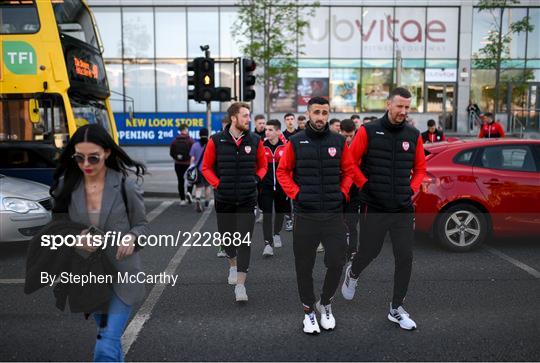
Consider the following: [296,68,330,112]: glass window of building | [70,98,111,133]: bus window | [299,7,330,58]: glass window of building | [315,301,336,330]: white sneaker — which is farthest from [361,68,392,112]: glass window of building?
[315,301,336,330]: white sneaker

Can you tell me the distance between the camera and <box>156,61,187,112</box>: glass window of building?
24438 mm

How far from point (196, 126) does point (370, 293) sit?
19.9 m

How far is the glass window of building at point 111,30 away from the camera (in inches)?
949

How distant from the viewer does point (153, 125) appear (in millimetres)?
24125

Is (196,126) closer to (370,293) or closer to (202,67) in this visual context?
(202,67)

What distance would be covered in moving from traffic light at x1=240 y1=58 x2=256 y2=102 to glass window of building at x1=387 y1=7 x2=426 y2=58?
1504 centimetres

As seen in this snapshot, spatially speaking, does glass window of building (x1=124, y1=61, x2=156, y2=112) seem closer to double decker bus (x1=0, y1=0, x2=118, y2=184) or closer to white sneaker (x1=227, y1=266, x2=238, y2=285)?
double decker bus (x1=0, y1=0, x2=118, y2=184)

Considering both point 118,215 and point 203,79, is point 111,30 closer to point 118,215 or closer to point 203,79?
point 203,79

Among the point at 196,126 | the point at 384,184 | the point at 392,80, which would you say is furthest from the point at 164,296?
the point at 392,80

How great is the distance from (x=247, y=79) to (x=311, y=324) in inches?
340

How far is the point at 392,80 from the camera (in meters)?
24.8

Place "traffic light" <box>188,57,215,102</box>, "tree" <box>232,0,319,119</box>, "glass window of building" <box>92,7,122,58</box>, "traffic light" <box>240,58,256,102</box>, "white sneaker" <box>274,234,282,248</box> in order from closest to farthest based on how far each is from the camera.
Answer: "white sneaker" <box>274,234,282,248</box>
"traffic light" <box>188,57,215,102</box>
"traffic light" <box>240,58,256,102</box>
"tree" <box>232,0,319,119</box>
"glass window of building" <box>92,7,122,58</box>

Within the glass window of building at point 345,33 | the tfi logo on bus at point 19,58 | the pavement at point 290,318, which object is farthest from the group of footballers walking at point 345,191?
the glass window of building at point 345,33

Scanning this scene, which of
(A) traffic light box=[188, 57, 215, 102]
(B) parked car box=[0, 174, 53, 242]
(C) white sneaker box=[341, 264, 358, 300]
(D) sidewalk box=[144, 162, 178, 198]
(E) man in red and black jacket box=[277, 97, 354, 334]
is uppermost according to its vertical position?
(A) traffic light box=[188, 57, 215, 102]
